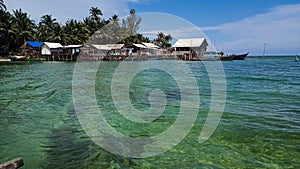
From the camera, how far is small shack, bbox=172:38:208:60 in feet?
189

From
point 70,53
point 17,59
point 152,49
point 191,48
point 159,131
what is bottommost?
point 159,131

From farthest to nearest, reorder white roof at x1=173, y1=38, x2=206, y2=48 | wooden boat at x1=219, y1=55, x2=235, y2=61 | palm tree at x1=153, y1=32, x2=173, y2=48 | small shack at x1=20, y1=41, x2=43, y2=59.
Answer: palm tree at x1=153, y1=32, x2=173, y2=48, wooden boat at x1=219, y1=55, x2=235, y2=61, white roof at x1=173, y1=38, x2=206, y2=48, small shack at x1=20, y1=41, x2=43, y2=59

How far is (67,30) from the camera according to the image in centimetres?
5866

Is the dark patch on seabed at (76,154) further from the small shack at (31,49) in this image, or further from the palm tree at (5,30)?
the small shack at (31,49)

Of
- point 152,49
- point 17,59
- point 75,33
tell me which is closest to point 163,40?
point 152,49

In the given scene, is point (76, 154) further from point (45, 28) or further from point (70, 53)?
point (45, 28)

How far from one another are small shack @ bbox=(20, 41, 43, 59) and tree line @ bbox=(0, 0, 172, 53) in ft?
11.2

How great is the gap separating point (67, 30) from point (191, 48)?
31.0 m

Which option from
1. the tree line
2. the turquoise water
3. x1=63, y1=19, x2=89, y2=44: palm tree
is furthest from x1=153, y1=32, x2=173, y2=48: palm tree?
the turquoise water

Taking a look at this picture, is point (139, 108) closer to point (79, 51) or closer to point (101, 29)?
point (79, 51)

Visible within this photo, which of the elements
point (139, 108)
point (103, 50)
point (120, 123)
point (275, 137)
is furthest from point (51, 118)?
point (103, 50)

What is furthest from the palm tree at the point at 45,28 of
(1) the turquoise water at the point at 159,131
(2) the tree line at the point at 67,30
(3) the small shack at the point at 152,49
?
(1) the turquoise water at the point at 159,131

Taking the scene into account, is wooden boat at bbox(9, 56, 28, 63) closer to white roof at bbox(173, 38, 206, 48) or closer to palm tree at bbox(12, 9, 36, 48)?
palm tree at bbox(12, 9, 36, 48)

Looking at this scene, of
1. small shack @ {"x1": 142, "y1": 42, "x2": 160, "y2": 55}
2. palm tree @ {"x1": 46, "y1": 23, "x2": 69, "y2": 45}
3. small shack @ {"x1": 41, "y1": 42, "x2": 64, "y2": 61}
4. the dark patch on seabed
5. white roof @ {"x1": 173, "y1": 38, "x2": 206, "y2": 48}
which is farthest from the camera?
small shack @ {"x1": 142, "y1": 42, "x2": 160, "y2": 55}
